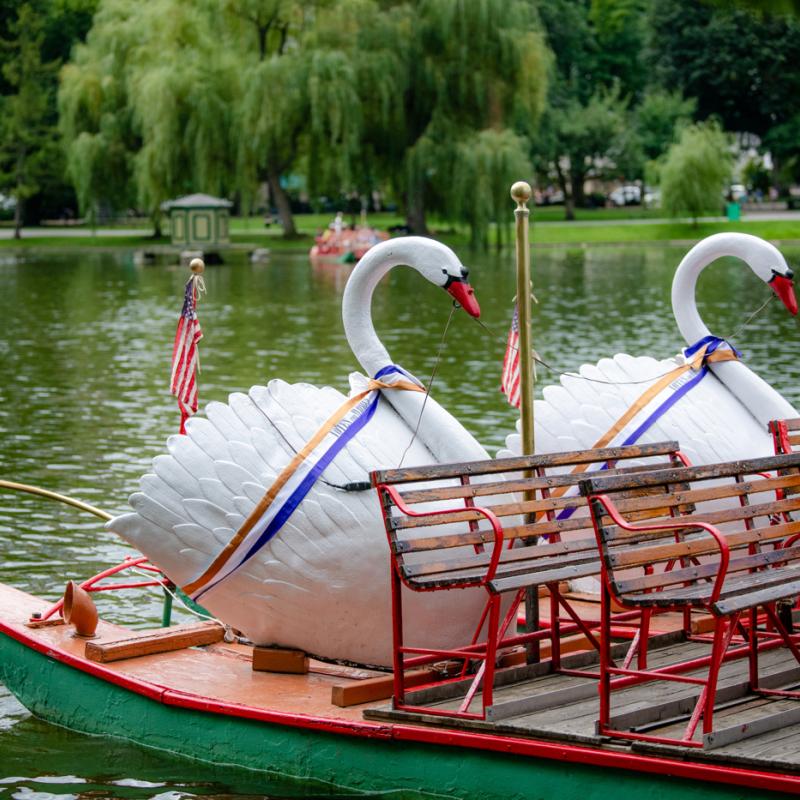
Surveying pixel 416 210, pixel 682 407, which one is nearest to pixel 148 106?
pixel 416 210

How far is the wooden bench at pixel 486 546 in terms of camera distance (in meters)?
7.56

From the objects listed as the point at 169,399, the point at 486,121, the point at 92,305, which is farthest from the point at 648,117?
the point at 169,399

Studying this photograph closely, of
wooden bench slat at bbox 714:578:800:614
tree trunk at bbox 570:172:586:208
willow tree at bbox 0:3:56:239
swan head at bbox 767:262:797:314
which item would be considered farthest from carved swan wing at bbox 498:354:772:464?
tree trunk at bbox 570:172:586:208

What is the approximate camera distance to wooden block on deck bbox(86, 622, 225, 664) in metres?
9.33

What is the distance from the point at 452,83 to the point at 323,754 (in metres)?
47.6

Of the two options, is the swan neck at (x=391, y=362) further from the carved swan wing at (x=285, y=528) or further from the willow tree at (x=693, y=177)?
the willow tree at (x=693, y=177)

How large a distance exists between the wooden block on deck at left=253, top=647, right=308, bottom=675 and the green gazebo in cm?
4770

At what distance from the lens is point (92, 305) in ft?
125

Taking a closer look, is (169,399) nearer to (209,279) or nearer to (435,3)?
(209,279)

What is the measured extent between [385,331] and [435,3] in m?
24.3

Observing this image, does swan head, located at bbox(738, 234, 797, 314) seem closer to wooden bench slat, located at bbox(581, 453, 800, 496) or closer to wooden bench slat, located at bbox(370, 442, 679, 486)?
wooden bench slat, located at bbox(370, 442, 679, 486)

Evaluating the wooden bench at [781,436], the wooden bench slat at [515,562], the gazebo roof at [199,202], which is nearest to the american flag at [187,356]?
the wooden bench slat at [515,562]

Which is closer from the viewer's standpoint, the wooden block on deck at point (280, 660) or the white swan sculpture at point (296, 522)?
the white swan sculpture at point (296, 522)

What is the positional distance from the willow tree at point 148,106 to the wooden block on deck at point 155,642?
4509 centimetres
